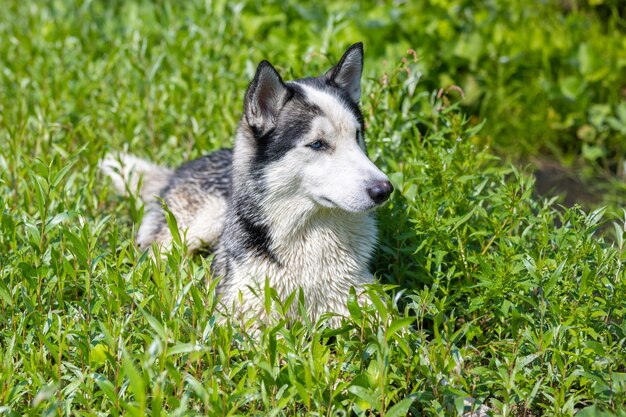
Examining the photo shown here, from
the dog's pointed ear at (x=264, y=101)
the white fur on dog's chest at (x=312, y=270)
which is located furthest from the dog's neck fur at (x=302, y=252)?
the dog's pointed ear at (x=264, y=101)

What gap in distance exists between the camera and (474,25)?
639 cm

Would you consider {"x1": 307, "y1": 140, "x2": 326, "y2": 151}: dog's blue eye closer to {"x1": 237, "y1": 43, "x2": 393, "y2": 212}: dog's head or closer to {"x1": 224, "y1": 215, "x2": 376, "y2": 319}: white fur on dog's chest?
{"x1": 237, "y1": 43, "x2": 393, "y2": 212}: dog's head

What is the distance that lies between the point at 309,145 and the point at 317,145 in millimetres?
36

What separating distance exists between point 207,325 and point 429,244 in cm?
118

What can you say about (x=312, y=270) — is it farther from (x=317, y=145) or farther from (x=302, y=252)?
(x=317, y=145)

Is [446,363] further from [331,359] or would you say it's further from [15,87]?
[15,87]

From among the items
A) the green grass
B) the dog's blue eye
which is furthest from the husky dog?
the green grass

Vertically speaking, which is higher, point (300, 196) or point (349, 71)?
point (349, 71)

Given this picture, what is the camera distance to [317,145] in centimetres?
353

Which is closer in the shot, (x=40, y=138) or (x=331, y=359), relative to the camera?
(x=331, y=359)

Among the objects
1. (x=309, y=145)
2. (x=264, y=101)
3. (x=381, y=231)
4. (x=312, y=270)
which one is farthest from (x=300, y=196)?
(x=381, y=231)

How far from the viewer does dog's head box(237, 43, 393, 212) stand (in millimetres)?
3373

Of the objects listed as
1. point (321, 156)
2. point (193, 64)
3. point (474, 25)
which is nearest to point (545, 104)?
point (474, 25)

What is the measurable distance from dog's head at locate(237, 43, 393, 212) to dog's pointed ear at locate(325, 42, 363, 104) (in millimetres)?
28
